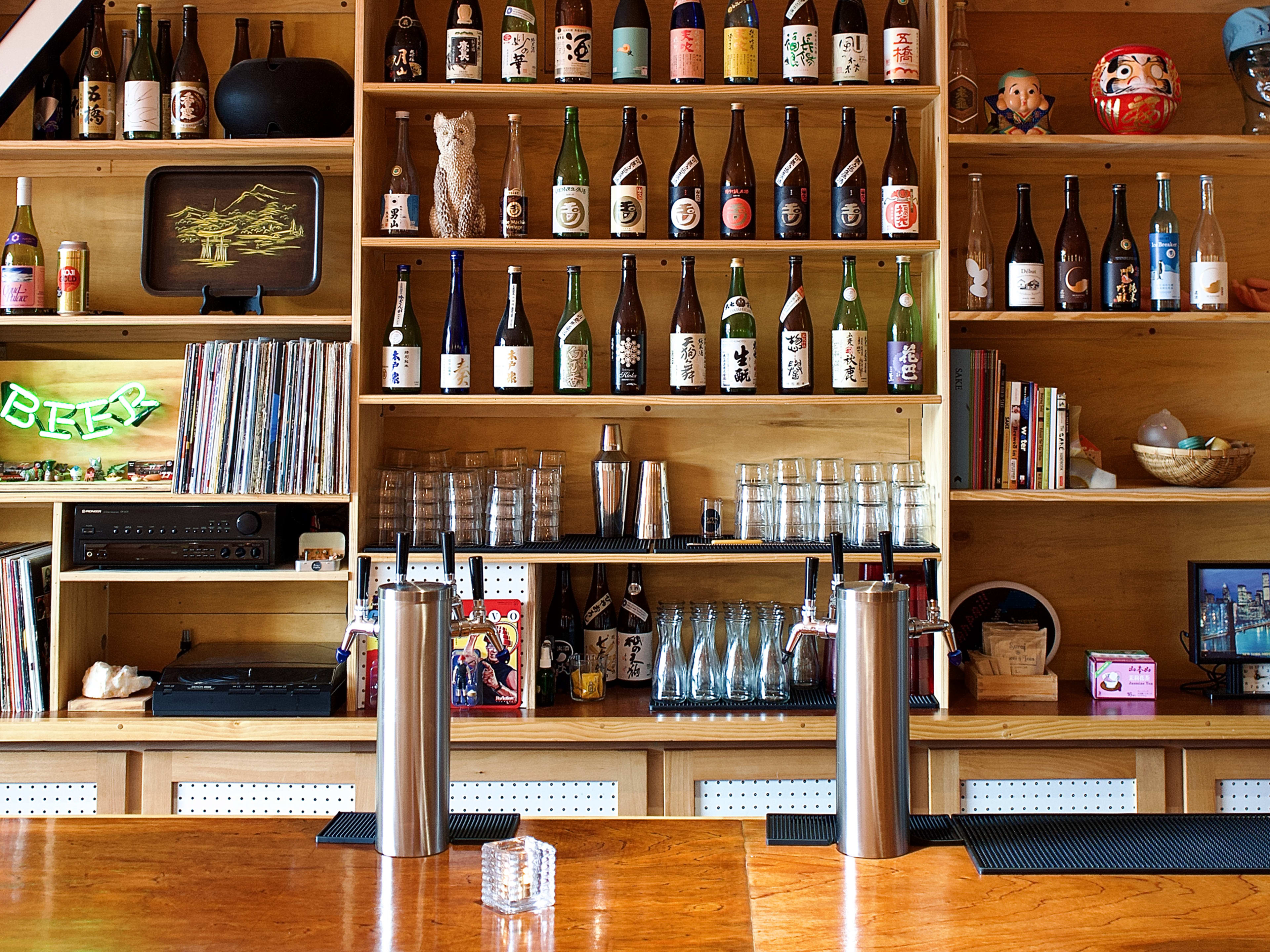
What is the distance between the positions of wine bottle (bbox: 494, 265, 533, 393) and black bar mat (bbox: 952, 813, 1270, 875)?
58.5 inches

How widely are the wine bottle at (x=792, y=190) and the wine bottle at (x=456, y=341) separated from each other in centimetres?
75

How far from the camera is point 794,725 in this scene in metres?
2.50

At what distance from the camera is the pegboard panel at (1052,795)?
256 centimetres

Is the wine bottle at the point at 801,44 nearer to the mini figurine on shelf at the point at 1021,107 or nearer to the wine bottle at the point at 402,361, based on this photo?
the mini figurine on shelf at the point at 1021,107

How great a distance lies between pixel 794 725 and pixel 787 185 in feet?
4.04

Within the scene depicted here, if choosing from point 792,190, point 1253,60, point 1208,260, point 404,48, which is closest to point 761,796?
point 792,190

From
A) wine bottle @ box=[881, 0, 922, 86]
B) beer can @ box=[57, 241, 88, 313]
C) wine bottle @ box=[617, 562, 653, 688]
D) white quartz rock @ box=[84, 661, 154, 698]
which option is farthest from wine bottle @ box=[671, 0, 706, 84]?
white quartz rock @ box=[84, 661, 154, 698]

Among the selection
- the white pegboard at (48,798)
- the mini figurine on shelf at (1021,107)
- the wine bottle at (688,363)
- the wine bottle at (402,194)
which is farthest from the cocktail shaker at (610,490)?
the white pegboard at (48,798)

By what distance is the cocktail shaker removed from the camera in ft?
9.21

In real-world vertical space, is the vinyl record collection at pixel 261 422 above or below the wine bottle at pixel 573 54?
below

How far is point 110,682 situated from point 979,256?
7.29 ft

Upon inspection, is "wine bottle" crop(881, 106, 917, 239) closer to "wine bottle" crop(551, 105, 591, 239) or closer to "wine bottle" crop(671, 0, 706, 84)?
"wine bottle" crop(671, 0, 706, 84)

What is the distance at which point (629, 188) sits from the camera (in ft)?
8.80

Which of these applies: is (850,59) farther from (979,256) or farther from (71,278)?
(71,278)
